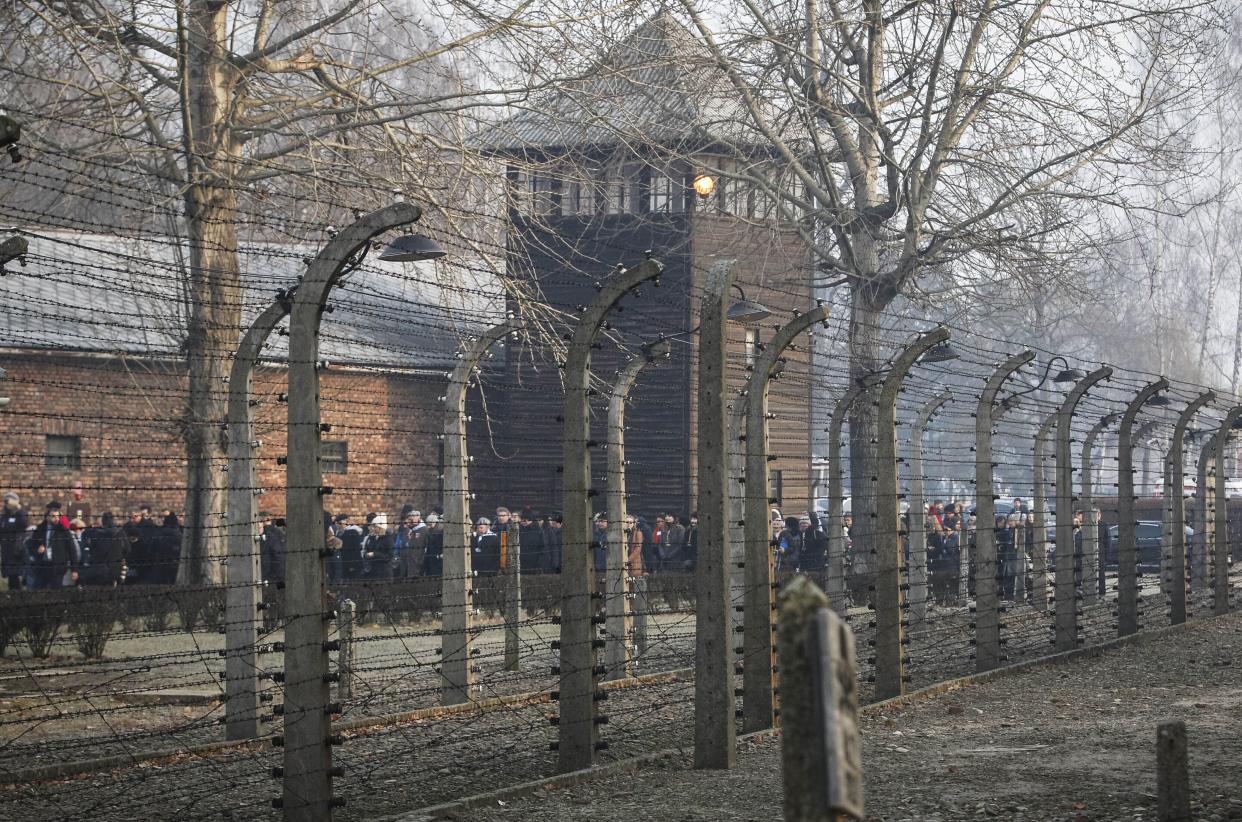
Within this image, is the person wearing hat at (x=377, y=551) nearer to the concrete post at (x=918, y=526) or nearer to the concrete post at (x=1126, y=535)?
the concrete post at (x=918, y=526)

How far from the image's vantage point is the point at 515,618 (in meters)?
14.2

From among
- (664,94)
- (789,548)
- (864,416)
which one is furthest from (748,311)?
(864,416)

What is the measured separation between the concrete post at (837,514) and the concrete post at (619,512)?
6.86 ft

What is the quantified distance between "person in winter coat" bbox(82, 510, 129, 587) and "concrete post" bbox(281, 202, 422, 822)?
1599 cm

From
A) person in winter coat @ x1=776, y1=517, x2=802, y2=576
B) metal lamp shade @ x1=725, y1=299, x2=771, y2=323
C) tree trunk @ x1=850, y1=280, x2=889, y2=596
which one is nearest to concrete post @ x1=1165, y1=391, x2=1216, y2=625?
person in winter coat @ x1=776, y1=517, x2=802, y2=576

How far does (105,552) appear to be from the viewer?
23.3 metres

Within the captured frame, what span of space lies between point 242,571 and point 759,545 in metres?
3.51

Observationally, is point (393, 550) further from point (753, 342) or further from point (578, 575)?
point (578, 575)

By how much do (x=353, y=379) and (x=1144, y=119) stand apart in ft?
54.2

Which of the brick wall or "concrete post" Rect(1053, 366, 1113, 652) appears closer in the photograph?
"concrete post" Rect(1053, 366, 1113, 652)

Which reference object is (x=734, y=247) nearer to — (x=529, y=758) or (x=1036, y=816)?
(x=529, y=758)

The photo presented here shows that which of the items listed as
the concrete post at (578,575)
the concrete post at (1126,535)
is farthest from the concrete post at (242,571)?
the concrete post at (1126,535)

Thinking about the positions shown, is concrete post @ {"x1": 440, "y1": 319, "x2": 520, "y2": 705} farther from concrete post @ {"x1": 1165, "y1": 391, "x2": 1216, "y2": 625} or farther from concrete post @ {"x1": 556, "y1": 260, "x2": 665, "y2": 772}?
concrete post @ {"x1": 1165, "y1": 391, "x2": 1216, "y2": 625}

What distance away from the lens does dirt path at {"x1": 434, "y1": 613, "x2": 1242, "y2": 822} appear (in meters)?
8.12
